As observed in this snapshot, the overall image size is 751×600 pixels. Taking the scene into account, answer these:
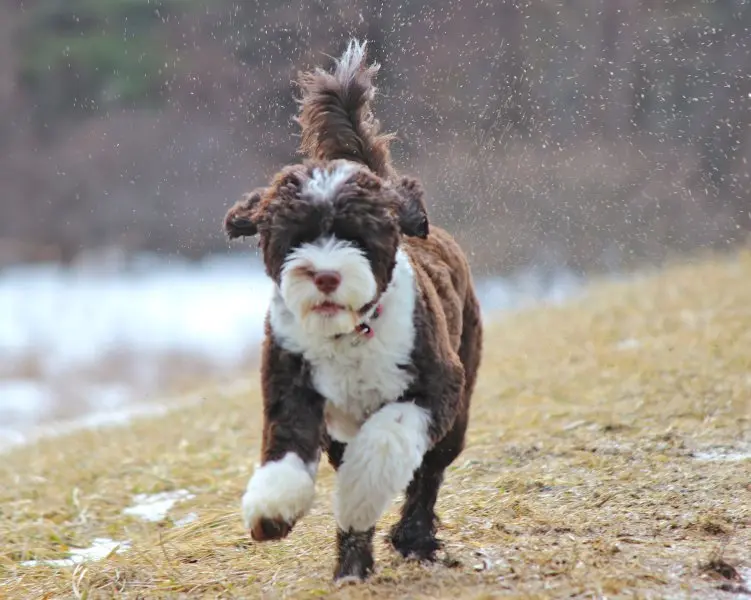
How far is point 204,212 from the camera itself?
738 inches

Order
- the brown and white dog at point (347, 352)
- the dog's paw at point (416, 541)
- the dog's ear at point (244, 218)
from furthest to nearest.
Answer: the dog's paw at point (416, 541) → the dog's ear at point (244, 218) → the brown and white dog at point (347, 352)

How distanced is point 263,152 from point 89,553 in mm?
8395

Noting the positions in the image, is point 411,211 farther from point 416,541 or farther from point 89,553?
point 89,553

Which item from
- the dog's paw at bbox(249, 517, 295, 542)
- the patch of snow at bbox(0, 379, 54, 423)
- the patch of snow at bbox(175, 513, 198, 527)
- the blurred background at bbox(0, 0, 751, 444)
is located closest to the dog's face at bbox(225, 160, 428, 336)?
the dog's paw at bbox(249, 517, 295, 542)

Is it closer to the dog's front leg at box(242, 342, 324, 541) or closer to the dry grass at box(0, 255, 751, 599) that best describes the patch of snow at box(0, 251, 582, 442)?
the dry grass at box(0, 255, 751, 599)

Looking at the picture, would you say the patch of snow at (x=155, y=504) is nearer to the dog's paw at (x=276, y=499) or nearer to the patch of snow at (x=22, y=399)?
the dog's paw at (x=276, y=499)

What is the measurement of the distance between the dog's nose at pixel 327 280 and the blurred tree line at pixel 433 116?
4839mm

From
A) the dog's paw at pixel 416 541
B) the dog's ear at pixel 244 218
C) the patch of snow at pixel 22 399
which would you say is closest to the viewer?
the dog's ear at pixel 244 218

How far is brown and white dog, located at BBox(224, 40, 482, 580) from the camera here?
11.1ft

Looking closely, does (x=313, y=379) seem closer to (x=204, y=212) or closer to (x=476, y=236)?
(x=476, y=236)

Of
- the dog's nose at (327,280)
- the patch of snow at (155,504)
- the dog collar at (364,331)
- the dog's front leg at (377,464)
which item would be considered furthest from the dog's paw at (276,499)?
the patch of snow at (155,504)

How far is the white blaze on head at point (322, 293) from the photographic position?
10.8ft

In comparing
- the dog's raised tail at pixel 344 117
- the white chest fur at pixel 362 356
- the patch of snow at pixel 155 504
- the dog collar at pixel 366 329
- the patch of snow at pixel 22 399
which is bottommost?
the patch of snow at pixel 22 399

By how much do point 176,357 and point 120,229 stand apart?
22.6 feet
